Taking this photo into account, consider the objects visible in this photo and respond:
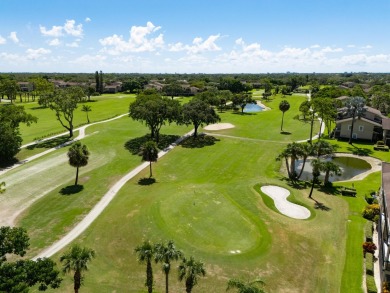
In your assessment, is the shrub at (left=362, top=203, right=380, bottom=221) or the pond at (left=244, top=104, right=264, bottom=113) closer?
the shrub at (left=362, top=203, right=380, bottom=221)

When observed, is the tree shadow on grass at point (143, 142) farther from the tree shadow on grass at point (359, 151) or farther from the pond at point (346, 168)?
the tree shadow on grass at point (359, 151)

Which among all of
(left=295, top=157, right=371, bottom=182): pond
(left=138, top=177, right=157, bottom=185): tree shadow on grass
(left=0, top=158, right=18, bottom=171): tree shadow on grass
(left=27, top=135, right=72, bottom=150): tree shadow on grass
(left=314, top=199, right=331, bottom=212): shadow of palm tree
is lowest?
(left=314, top=199, right=331, bottom=212): shadow of palm tree

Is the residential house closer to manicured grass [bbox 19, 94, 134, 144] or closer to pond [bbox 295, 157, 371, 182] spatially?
pond [bbox 295, 157, 371, 182]

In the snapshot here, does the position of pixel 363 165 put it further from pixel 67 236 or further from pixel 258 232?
pixel 67 236

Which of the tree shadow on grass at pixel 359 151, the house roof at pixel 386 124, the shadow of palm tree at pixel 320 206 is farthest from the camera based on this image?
the house roof at pixel 386 124

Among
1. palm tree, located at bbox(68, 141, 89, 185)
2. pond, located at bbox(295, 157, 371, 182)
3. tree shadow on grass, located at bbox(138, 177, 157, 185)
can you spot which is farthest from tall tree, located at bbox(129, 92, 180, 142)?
pond, located at bbox(295, 157, 371, 182)

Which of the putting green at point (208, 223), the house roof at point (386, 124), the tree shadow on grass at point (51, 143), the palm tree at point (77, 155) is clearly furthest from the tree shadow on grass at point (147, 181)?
the house roof at point (386, 124)
